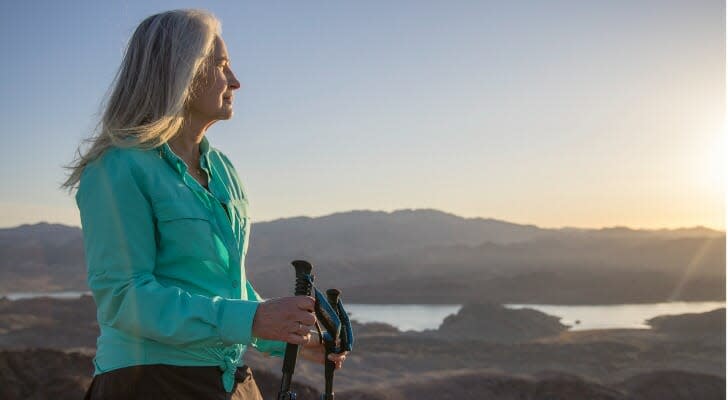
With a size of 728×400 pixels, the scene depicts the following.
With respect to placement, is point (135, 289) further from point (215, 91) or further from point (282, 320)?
point (215, 91)

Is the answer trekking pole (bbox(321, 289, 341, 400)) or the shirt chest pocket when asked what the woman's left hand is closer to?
trekking pole (bbox(321, 289, 341, 400))

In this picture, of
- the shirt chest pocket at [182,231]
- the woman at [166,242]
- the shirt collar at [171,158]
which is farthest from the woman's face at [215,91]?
the shirt chest pocket at [182,231]

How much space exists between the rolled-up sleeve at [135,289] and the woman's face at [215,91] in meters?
0.30

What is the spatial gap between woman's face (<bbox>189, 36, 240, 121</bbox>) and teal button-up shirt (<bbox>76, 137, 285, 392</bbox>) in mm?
143

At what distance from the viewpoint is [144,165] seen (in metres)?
1.46

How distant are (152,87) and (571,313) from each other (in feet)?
126

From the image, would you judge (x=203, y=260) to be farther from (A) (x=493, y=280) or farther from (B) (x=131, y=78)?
(A) (x=493, y=280)

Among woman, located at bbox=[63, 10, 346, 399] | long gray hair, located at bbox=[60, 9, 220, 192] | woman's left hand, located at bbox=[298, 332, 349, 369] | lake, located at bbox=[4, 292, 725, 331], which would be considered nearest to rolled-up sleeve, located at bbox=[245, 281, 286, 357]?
woman's left hand, located at bbox=[298, 332, 349, 369]

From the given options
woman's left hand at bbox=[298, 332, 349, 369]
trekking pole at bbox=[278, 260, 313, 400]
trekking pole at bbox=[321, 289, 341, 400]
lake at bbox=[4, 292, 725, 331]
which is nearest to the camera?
trekking pole at bbox=[278, 260, 313, 400]

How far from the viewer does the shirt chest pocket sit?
146 centimetres

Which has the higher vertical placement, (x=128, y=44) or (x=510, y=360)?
(x=128, y=44)

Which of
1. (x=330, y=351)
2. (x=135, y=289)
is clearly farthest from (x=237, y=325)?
(x=330, y=351)

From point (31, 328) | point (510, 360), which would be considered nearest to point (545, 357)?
point (510, 360)

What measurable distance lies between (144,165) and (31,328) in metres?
23.9
